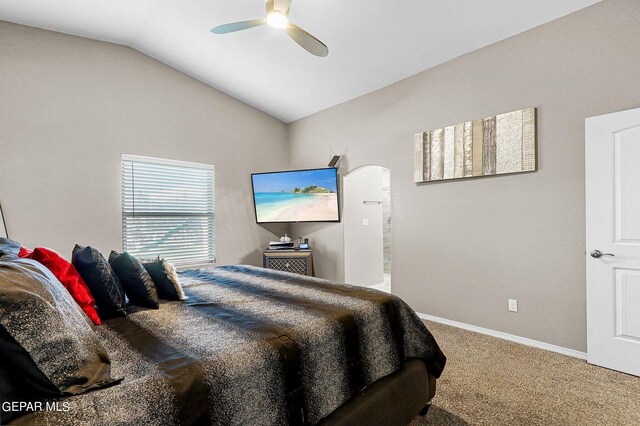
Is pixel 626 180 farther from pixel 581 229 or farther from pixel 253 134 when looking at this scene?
pixel 253 134

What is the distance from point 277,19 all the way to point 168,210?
288cm

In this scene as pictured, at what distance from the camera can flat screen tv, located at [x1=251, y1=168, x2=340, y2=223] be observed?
4.50m

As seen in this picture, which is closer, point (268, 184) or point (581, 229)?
point (581, 229)

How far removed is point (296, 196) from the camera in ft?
15.2

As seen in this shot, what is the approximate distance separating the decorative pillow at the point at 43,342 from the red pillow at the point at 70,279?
433 mm

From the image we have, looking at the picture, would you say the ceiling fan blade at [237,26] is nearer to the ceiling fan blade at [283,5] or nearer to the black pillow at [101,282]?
the ceiling fan blade at [283,5]

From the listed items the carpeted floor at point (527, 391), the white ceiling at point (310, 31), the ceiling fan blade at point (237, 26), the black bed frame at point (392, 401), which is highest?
the white ceiling at point (310, 31)

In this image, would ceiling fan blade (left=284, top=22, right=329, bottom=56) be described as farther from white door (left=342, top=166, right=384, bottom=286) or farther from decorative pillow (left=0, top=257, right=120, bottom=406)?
decorative pillow (left=0, top=257, right=120, bottom=406)

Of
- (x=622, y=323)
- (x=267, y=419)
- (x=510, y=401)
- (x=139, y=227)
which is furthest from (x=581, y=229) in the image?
(x=139, y=227)

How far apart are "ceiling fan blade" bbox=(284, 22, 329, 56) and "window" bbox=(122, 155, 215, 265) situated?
248 cm

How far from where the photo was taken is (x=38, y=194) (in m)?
3.16

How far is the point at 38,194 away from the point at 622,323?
17.6ft

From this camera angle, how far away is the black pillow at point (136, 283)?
5.68 feet

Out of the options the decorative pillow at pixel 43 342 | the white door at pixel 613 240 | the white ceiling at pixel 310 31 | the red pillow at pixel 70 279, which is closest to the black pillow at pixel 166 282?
the red pillow at pixel 70 279
